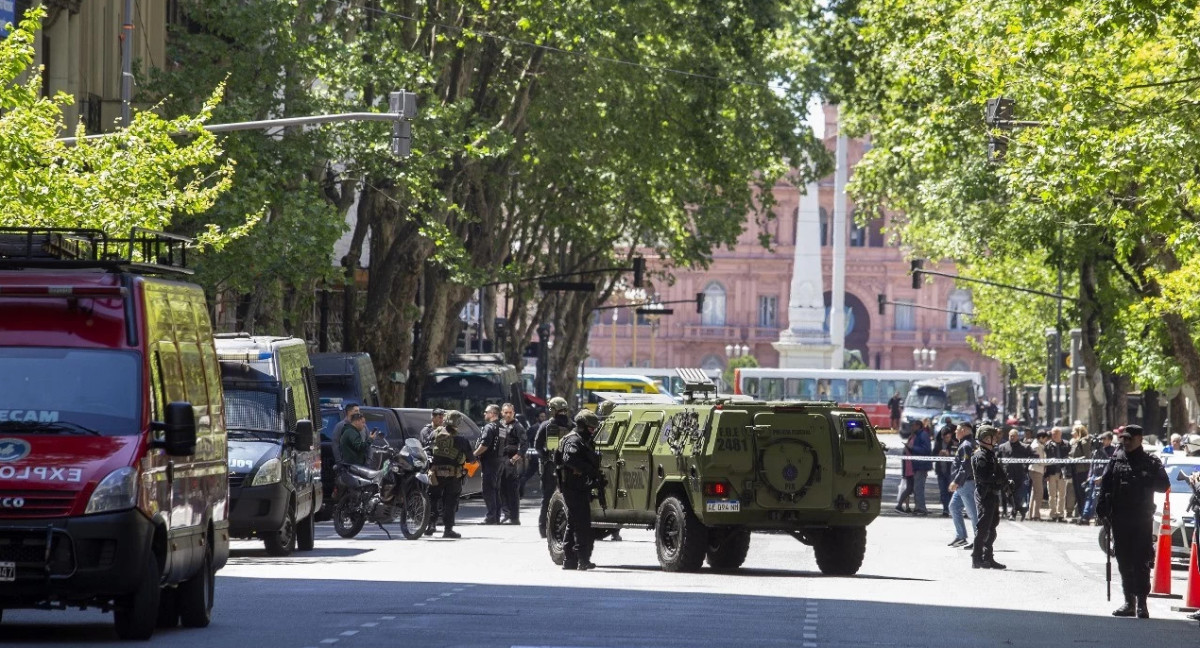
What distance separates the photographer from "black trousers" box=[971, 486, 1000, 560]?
24.7m

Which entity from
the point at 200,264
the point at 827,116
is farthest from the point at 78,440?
the point at 827,116

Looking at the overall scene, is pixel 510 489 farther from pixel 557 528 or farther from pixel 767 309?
pixel 767 309

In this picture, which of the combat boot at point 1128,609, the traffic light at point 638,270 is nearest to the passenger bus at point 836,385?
the traffic light at point 638,270

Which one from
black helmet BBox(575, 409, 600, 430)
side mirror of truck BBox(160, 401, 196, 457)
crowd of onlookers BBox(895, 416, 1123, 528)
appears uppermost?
side mirror of truck BBox(160, 401, 196, 457)

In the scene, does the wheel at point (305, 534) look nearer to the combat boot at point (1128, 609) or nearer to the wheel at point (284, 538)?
the wheel at point (284, 538)

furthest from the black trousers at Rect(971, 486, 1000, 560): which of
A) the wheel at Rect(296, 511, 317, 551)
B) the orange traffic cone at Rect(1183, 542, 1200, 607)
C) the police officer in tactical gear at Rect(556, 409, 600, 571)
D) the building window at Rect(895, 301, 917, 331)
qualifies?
the building window at Rect(895, 301, 917, 331)

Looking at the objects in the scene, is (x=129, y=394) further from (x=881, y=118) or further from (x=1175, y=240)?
(x=881, y=118)

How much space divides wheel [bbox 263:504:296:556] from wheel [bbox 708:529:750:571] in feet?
14.2

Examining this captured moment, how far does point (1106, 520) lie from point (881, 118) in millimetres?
25629

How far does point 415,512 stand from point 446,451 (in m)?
0.82

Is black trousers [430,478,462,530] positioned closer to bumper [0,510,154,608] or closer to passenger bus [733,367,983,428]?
bumper [0,510,154,608]

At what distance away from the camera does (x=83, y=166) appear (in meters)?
28.7

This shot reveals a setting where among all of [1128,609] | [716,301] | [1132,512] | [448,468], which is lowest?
[1128,609]

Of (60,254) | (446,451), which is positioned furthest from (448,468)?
(60,254)
